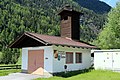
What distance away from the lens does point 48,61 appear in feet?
68.7

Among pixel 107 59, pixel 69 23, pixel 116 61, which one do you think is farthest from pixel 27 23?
pixel 116 61

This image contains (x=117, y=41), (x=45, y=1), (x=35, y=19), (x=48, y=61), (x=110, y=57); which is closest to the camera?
(x=48, y=61)

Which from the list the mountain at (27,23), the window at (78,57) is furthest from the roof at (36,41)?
the mountain at (27,23)

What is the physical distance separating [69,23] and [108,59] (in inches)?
229

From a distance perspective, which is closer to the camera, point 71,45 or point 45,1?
point 71,45

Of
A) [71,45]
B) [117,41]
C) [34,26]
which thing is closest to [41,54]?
[71,45]

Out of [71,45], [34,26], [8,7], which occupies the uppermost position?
[8,7]

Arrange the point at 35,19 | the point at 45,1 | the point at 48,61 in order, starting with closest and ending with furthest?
the point at 48,61
the point at 35,19
the point at 45,1

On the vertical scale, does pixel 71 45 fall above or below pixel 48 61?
above

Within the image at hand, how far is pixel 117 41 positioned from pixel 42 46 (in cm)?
1937

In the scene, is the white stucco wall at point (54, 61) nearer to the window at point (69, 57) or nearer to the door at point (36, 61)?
the window at point (69, 57)

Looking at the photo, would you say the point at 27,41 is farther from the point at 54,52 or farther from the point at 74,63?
the point at 74,63

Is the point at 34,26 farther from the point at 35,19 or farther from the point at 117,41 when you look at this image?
the point at 117,41

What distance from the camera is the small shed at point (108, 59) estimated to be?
75.7ft
